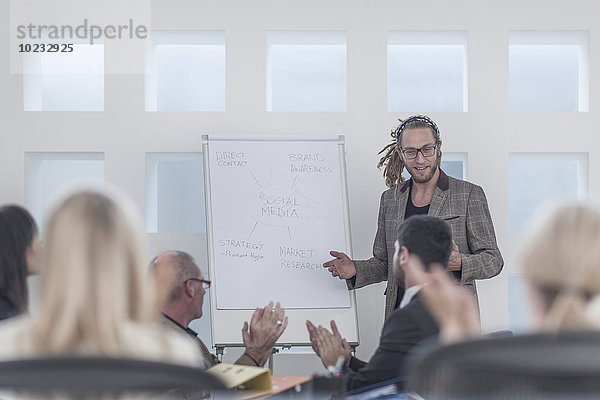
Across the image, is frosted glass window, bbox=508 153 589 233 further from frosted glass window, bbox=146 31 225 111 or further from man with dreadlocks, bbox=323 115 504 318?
frosted glass window, bbox=146 31 225 111

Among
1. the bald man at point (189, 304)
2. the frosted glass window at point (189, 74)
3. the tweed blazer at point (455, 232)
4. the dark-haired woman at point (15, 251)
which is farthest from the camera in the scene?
the frosted glass window at point (189, 74)

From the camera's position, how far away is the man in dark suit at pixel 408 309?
2566 millimetres

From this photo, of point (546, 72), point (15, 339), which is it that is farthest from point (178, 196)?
point (15, 339)

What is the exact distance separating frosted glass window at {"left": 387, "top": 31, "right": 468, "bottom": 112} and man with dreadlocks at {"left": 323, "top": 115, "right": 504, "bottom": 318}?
650 millimetres

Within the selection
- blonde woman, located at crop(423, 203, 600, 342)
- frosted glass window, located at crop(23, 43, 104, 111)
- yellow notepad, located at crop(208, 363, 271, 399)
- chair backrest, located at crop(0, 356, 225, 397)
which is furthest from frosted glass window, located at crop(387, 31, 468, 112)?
chair backrest, located at crop(0, 356, 225, 397)

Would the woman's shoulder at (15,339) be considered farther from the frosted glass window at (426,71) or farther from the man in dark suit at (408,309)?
the frosted glass window at (426,71)

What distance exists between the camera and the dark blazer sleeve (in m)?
2.56

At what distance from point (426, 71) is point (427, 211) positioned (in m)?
1.17

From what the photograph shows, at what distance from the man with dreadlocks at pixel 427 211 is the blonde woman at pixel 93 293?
8.11 feet

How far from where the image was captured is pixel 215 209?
407 centimetres

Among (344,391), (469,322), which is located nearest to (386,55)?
(344,391)

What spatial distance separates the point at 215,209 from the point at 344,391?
1.87 m

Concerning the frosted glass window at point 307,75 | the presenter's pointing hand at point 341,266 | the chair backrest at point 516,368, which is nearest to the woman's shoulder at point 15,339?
the chair backrest at point 516,368

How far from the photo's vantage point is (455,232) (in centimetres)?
382
